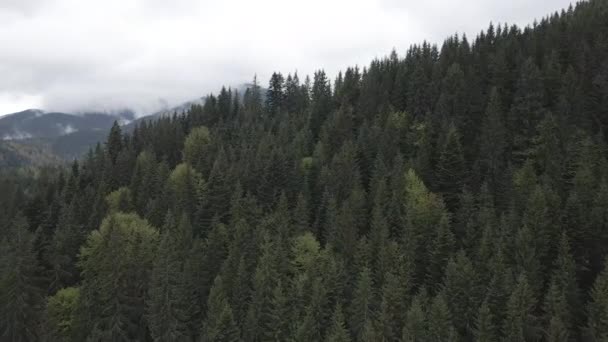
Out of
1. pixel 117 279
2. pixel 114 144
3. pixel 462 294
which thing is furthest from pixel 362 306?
pixel 114 144

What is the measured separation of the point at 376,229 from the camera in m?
71.1

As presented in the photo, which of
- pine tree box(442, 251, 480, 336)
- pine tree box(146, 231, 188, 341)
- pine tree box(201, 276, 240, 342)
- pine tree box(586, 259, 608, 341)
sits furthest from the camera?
pine tree box(146, 231, 188, 341)

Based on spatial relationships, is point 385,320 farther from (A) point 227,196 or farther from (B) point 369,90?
(B) point 369,90

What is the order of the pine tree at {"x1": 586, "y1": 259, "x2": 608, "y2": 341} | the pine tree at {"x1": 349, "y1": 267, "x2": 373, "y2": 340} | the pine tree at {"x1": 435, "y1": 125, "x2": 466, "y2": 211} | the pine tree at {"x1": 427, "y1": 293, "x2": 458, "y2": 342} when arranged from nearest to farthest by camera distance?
the pine tree at {"x1": 586, "y1": 259, "x2": 608, "y2": 341}, the pine tree at {"x1": 427, "y1": 293, "x2": 458, "y2": 342}, the pine tree at {"x1": 349, "y1": 267, "x2": 373, "y2": 340}, the pine tree at {"x1": 435, "y1": 125, "x2": 466, "y2": 211}

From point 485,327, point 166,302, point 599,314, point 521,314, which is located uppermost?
point 599,314

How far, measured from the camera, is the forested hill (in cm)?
5688

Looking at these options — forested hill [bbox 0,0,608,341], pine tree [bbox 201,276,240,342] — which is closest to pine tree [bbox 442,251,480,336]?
forested hill [bbox 0,0,608,341]

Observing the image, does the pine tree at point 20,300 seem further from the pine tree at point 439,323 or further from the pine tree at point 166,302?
the pine tree at point 439,323

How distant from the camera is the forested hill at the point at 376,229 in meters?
56.9

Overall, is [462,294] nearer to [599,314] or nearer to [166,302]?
[599,314]

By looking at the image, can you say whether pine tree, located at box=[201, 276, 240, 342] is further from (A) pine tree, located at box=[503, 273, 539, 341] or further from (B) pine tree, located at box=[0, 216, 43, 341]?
(A) pine tree, located at box=[503, 273, 539, 341]

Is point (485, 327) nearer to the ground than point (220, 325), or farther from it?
farther from it

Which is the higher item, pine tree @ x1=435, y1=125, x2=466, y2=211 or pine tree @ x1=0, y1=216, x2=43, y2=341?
pine tree @ x1=435, y1=125, x2=466, y2=211

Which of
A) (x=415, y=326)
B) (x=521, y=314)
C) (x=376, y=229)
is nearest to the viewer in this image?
(x=521, y=314)
